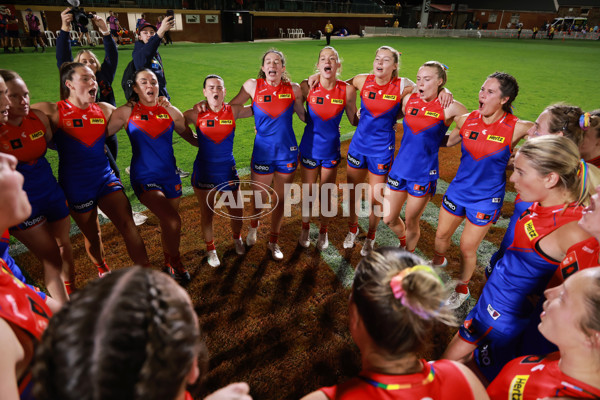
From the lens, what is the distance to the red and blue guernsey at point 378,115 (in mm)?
3797

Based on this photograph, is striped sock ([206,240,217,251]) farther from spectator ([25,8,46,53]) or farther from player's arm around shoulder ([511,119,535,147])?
spectator ([25,8,46,53])

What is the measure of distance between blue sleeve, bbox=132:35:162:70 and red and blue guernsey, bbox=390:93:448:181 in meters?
3.82

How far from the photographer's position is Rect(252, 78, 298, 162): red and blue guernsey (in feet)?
12.6

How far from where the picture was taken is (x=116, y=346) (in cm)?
75

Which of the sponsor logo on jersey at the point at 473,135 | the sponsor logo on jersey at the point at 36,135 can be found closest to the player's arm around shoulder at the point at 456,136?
the sponsor logo on jersey at the point at 473,135

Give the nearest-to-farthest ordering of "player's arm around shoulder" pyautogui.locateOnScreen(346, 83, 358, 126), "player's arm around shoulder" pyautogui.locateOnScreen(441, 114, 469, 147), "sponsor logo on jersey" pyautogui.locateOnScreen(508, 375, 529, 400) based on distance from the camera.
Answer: "sponsor logo on jersey" pyautogui.locateOnScreen(508, 375, 529, 400) → "player's arm around shoulder" pyautogui.locateOnScreen(441, 114, 469, 147) → "player's arm around shoulder" pyautogui.locateOnScreen(346, 83, 358, 126)

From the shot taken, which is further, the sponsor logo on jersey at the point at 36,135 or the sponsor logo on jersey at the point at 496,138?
the sponsor logo on jersey at the point at 496,138

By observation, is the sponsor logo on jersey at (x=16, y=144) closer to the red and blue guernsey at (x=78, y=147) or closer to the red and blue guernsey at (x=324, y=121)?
the red and blue guernsey at (x=78, y=147)

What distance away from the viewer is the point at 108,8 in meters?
24.4

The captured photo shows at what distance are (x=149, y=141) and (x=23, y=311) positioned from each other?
88.2 inches

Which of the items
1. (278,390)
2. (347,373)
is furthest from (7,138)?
(347,373)

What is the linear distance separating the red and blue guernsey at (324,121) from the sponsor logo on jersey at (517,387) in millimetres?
2909

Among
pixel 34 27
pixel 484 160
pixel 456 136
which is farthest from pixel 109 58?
pixel 34 27

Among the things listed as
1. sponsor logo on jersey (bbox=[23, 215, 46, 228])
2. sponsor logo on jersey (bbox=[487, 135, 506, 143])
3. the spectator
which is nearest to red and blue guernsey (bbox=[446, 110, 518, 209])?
sponsor logo on jersey (bbox=[487, 135, 506, 143])
